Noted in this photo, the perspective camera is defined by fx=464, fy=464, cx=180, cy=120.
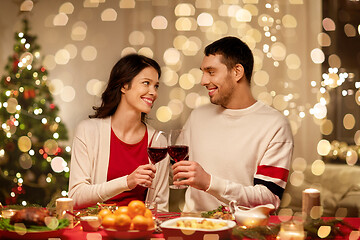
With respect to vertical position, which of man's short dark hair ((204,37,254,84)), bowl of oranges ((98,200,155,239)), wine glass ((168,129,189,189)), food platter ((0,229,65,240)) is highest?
man's short dark hair ((204,37,254,84))

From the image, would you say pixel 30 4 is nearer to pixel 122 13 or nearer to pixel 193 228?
pixel 122 13

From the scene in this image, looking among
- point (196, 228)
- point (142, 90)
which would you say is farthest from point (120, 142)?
point (196, 228)

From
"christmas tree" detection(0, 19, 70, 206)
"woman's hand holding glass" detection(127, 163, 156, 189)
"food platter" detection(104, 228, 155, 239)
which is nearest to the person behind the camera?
"food platter" detection(104, 228, 155, 239)

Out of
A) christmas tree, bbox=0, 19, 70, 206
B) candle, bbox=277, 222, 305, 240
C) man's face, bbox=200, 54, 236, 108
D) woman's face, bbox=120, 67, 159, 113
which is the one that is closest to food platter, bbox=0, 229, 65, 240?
candle, bbox=277, 222, 305, 240

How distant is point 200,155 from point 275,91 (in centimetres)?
171

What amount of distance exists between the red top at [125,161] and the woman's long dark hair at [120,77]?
0.57 ft

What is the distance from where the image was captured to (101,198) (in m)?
2.16

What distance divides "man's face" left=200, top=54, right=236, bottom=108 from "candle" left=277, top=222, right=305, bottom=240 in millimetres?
1213

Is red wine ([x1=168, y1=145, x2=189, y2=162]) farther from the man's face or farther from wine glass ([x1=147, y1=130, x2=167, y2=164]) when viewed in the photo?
the man's face

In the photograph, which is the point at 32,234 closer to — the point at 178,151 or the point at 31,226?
the point at 31,226

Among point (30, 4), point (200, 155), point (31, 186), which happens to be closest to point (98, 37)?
point (30, 4)

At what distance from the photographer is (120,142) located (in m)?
2.50

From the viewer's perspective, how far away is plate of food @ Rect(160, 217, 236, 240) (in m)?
1.34

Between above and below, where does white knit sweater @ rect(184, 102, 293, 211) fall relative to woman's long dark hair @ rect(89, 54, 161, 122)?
below
